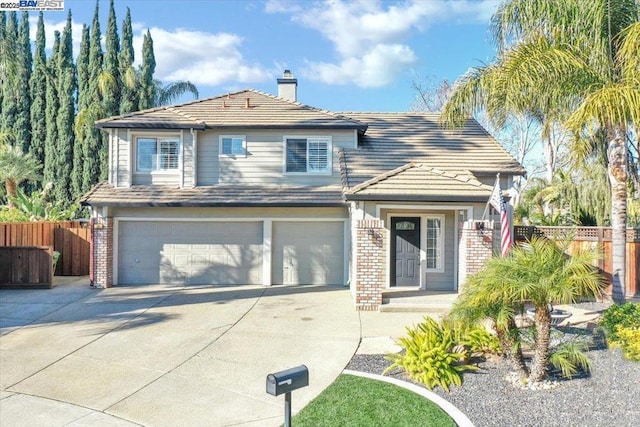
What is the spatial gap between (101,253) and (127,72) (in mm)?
19888

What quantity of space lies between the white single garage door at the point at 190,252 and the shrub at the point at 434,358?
301 inches

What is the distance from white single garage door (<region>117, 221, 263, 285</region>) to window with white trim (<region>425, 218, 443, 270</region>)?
5.09 m

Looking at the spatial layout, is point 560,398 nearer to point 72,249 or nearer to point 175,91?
point 72,249

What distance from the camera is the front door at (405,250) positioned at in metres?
12.5

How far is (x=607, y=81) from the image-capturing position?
829 cm

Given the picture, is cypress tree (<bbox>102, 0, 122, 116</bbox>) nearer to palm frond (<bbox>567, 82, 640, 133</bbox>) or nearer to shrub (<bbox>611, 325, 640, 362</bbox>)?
palm frond (<bbox>567, 82, 640, 133</bbox>)

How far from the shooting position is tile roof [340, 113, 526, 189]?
13.0 m

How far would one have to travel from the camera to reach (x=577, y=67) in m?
8.24

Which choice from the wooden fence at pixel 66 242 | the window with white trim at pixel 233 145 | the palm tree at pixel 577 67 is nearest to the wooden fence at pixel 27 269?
the wooden fence at pixel 66 242

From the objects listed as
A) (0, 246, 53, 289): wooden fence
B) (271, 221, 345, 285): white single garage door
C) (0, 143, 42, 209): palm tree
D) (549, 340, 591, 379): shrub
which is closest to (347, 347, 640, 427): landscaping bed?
(549, 340, 591, 379): shrub

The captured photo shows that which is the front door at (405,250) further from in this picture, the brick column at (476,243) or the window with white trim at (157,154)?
the window with white trim at (157,154)

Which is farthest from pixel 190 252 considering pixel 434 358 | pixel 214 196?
pixel 434 358

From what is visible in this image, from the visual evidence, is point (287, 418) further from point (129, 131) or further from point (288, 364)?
point (129, 131)

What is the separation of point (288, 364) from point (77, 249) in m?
11.1
